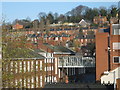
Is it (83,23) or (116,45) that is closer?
(116,45)

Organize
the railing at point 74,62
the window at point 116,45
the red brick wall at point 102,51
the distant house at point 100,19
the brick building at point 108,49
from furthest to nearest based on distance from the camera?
the distant house at point 100,19 → the railing at point 74,62 → the red brick wall at point 102,51 → the window at point 116,45 → the brick building at point 108,49

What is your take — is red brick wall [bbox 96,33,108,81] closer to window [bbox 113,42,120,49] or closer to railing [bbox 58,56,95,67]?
window [bbox 113,42,120,49]

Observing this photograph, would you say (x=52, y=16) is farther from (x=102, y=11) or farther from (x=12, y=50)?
(x=12, y=50)

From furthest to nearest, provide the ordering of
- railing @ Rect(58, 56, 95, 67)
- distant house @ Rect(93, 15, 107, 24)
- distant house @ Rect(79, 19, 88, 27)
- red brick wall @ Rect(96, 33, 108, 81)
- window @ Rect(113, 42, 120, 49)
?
distant house @ Rect(79, 19, 88, 27) < distant house @ Rect(93, 15, 107, 24) < railing @ Rect(58, 56, 95, 67) < red brick wall @ Rect(96, 33, 108, 81) < window @ Rect(113, 42, 120, 49)

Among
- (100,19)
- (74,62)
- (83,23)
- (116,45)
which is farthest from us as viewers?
(83,23)

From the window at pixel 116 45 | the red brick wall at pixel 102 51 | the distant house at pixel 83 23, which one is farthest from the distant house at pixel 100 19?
the window at pixel 116 45

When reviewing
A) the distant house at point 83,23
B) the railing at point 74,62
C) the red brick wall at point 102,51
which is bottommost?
the railing at point 74,62

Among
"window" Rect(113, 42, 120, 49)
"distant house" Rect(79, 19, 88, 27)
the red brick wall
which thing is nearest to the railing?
the red brick wall

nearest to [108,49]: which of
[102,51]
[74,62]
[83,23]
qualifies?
[102,51]

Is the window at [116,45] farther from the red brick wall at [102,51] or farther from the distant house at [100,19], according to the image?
the distant house at [100,19]

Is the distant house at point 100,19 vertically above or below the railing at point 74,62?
above

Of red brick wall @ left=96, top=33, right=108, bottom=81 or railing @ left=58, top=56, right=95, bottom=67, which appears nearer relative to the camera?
red brick wall @ left=96, top=33, right=108, bottom=81

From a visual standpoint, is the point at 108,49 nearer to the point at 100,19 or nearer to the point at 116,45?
the point at 116,45

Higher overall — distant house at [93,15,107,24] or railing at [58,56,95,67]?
distant house at [93,15,107,24]
